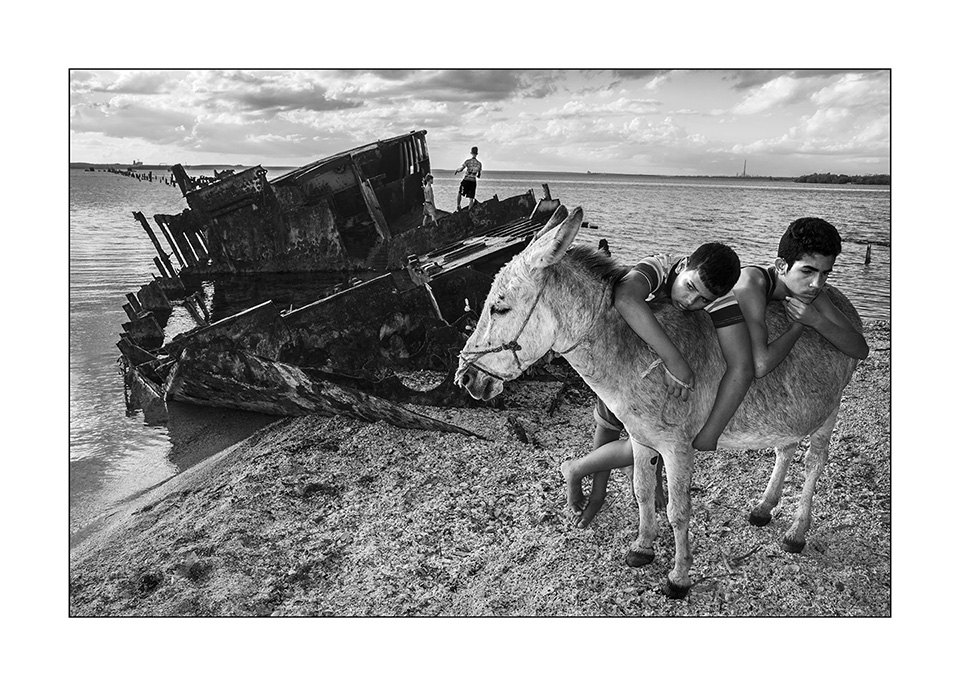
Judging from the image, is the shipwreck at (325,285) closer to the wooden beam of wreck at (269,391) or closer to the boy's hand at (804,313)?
the wooden beam of wreck at (269,391)

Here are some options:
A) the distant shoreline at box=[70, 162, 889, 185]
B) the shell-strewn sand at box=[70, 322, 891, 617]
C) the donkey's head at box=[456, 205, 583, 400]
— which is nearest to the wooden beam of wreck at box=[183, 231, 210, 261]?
the distant shoreline at box=[70, 162, 889, 185]

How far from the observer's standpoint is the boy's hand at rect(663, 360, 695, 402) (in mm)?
2006

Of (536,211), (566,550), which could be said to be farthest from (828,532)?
(536,211)

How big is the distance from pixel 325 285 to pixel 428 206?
0.55 m

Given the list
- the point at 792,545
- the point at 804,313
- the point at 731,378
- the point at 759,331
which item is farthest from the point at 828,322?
the point at 792,545

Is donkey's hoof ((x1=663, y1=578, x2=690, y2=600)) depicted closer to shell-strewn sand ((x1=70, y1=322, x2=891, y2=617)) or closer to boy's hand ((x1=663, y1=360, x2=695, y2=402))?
shell-strewn sand ((x1=70, y1=322, x2=891, y2=617))

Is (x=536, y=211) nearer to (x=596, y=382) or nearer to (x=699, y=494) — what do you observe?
(x=596, y=382)

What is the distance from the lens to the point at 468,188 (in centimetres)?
293

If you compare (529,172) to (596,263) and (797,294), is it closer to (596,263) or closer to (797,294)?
(596,263)

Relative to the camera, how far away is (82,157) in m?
2.70

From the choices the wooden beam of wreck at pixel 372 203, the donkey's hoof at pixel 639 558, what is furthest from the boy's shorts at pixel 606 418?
the wooden beam of wreck at pixel 372 203

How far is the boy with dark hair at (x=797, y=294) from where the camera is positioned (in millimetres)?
2061
